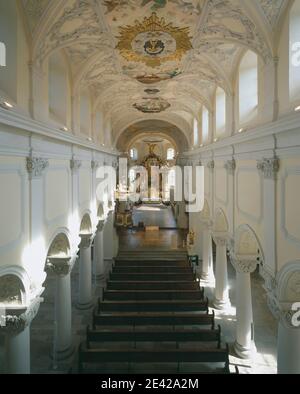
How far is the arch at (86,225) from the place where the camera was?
13845 millimetres

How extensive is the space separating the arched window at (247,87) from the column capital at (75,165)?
5546 millimetres

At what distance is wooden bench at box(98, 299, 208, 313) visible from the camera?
12156mm

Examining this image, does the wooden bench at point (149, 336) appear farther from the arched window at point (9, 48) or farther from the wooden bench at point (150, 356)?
the arched window at point (9, 48)

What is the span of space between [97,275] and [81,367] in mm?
9647

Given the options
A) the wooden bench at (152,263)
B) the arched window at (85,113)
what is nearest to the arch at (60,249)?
the arched window at (85,113)

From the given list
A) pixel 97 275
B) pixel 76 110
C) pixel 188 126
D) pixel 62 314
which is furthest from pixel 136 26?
pixel 188 126

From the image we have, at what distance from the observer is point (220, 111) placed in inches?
551

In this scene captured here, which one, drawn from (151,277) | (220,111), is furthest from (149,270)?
(220,111)

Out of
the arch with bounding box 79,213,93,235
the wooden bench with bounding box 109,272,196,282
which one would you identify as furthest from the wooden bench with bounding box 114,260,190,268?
the arch with bounding box 79,213,93,235

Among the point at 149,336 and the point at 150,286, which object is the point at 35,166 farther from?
the point at 150,286

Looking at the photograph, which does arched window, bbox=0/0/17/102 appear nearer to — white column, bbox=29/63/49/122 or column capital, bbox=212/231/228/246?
white column, bbox=29/63/49/122

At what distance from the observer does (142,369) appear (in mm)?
9922

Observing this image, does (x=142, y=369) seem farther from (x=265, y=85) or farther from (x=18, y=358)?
(x=265, y=85)

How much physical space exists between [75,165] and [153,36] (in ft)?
15.5
